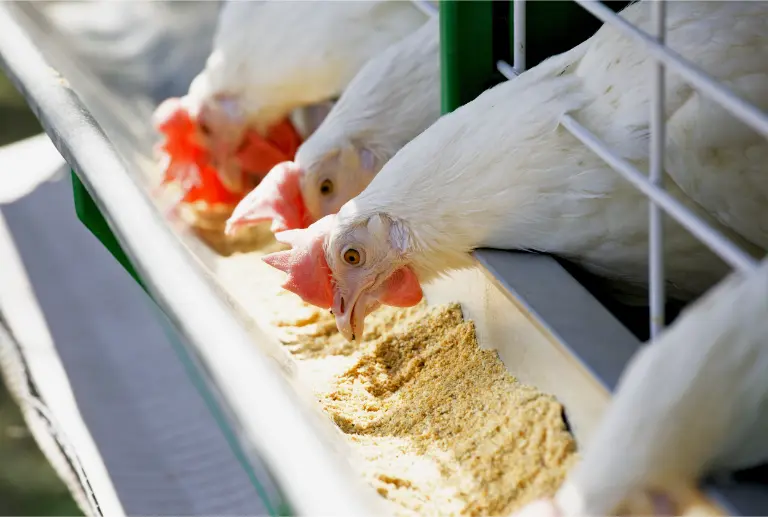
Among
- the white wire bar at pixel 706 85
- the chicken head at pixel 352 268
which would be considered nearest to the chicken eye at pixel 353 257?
the chicken head at pixel 352 268

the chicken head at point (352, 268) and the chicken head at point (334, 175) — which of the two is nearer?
the chicken head at point (352, 268)

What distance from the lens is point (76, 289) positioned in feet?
9.54

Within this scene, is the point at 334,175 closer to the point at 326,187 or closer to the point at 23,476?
the point at 326,187

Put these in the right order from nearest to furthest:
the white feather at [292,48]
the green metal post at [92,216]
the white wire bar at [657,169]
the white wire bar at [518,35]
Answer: the white wire bar at [657,169] → the white wire bar at [518,35] → the green metal post at [92,216] → the white feather at [292,48]

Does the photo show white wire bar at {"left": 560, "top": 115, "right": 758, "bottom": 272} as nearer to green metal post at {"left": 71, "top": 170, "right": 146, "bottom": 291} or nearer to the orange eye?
the orange eye

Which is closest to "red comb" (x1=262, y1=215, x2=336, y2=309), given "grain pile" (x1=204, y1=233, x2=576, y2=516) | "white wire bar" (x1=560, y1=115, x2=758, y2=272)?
"grain pile" (x1=204, y1=233, x2=576, y2=516)

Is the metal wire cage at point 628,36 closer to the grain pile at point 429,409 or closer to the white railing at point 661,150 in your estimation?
the white railing at point 661,150

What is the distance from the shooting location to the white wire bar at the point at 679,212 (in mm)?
1073

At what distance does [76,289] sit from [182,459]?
81cm

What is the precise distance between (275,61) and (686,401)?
171 centimetres

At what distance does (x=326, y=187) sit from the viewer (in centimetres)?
227

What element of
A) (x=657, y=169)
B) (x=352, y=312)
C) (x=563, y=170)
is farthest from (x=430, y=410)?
(x=657, y=169)

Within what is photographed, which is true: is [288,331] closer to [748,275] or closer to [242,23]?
[242,23]

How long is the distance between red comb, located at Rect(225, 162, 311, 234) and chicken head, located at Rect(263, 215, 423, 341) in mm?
402
